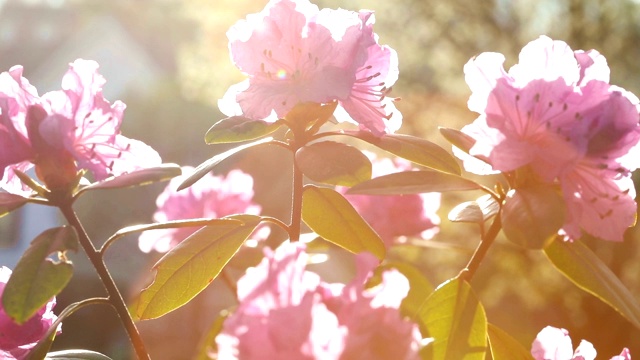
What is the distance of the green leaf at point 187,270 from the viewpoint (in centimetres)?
88

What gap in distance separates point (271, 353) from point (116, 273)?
10.5m

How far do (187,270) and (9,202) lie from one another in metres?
0.20

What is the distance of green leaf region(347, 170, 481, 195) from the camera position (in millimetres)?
792

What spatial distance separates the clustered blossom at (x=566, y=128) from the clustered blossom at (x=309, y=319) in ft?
0.72

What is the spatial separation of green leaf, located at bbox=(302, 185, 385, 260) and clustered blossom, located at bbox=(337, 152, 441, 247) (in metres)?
0.41

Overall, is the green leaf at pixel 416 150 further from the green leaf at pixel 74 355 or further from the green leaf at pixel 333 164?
the green leaf at pixel 74 355

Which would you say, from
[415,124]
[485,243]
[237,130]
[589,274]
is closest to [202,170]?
[237,130]

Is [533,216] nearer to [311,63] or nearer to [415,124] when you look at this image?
[311,63]

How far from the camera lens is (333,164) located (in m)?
0.87

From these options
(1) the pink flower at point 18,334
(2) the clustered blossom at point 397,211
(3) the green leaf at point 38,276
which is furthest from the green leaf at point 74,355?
(2) the clustered blossom at point 397,211

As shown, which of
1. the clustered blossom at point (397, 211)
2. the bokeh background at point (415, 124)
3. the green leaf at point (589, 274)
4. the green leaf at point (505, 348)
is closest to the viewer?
the green leaf at point (589, 274)

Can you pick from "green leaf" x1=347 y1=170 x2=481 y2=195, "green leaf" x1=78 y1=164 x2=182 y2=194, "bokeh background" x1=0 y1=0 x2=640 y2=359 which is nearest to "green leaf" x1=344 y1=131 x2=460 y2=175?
"green leaf" x1=347 y1=170 x2=481 y2=195

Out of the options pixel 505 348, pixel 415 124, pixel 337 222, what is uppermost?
pixel 337 222

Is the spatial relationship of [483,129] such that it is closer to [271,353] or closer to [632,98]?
[632,98]
